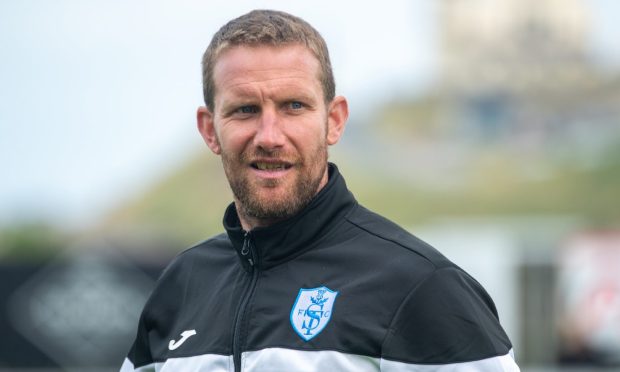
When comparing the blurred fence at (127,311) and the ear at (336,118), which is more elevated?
the ear at (336,118)

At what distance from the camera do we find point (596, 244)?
50.7 ft

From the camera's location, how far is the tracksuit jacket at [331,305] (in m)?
2.62

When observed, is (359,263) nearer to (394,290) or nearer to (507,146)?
(394,290)

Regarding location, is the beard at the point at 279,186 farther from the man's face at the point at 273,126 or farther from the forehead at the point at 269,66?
the forehead at the point at 269,66

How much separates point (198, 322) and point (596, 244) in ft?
42.6

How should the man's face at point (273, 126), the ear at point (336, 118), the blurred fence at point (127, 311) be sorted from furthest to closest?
the blurred fence at point (127, 311)
the ear at point (336, 118)
the man's face at point (273, 126)

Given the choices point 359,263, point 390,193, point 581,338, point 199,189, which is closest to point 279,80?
point 359,263

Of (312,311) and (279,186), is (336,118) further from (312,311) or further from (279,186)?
(312,311)

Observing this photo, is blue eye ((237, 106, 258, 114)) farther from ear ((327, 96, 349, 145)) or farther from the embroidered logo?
the embroidered logo

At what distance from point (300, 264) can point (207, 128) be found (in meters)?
0.45

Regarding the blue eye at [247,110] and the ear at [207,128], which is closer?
the blue eye at [247,110]

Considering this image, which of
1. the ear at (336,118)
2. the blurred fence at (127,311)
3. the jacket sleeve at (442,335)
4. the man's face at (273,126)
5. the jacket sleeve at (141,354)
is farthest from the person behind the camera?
the blurred fence at (127,311)

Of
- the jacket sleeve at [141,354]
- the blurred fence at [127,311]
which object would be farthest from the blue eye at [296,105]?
the blurred fence at [127,311]

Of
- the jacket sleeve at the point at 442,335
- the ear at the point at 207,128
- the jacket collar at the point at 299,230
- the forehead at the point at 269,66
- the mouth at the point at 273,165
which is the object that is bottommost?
the jacket sleeve at the point at 442,335
